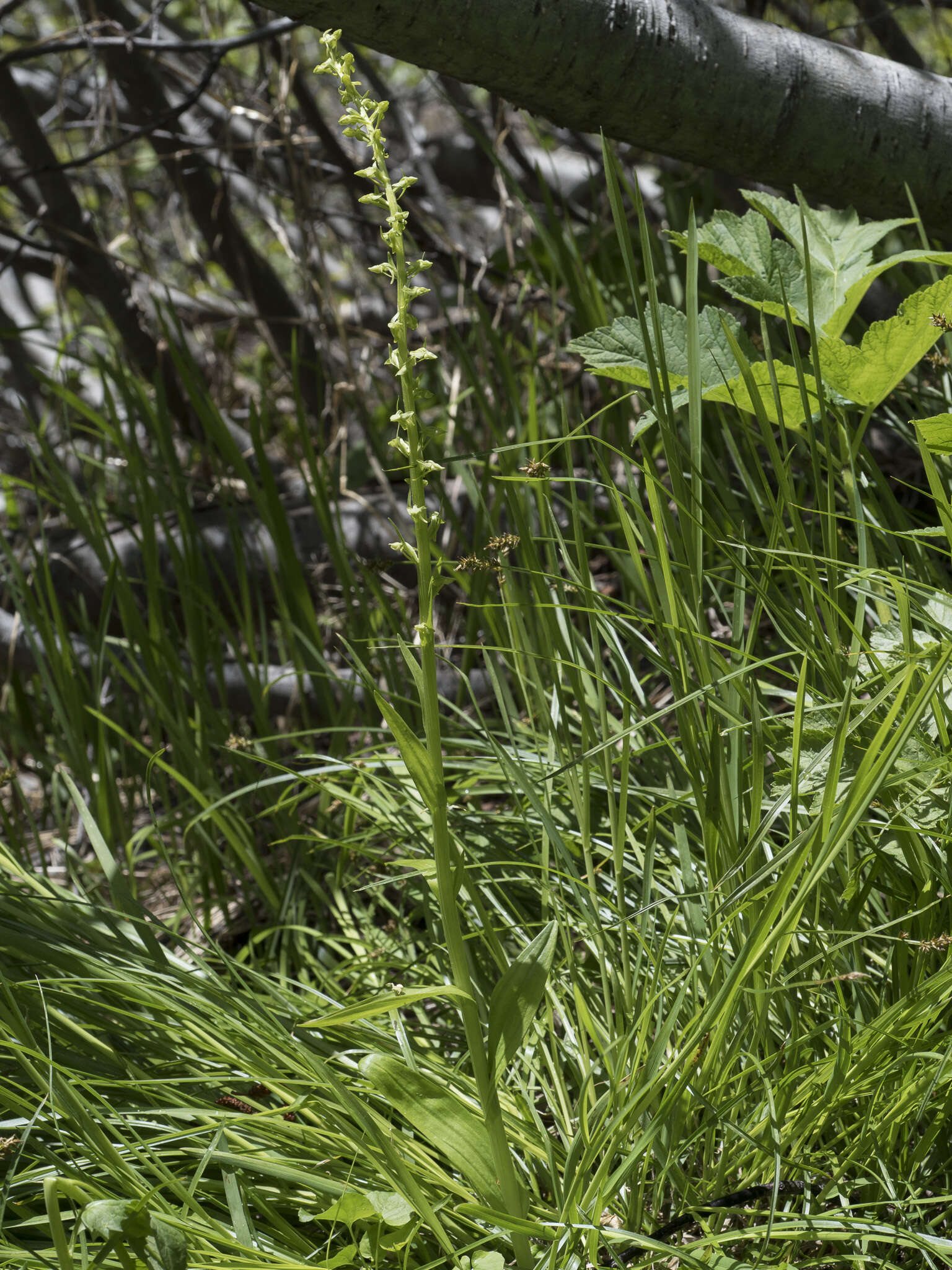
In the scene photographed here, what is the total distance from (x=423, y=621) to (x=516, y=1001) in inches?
9.4

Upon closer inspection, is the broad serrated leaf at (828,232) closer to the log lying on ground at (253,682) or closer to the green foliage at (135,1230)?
the log lying on ground at (253,682)

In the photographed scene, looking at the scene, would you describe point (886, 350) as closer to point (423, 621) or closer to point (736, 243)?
point (736, 243)

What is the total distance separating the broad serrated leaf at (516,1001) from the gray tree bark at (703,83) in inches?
39.3

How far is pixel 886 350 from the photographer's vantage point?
859mm

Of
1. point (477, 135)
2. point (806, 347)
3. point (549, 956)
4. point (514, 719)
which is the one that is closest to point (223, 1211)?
point (549, 956)

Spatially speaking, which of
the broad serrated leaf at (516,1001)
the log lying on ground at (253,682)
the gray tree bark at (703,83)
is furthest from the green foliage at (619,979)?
the log lying on ground at (253,682)

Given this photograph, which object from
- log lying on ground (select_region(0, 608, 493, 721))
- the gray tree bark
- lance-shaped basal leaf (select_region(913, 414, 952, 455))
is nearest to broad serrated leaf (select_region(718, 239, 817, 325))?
lance-shaped basal leaf (select_region(913, 414, 952, 455))

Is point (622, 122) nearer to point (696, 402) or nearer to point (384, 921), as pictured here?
point (696, 402)

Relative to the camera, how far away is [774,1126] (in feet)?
2.04

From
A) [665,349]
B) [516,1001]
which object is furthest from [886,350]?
[516,1001]

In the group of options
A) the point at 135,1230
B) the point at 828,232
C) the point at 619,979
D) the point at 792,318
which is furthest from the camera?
the point at 828,232

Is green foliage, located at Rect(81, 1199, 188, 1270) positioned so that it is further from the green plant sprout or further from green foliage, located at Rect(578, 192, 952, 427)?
green foliage, located at Rect(578, 192, 952, 427)

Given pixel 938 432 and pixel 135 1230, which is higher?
pixel 938 432

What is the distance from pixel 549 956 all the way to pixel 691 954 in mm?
184
